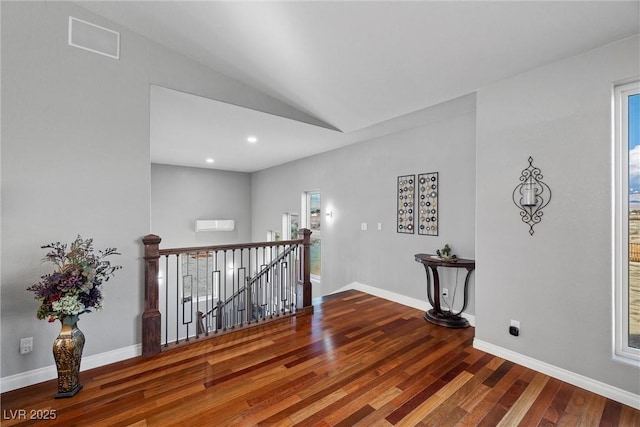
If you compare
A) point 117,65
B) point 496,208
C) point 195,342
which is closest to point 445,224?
point 496,208

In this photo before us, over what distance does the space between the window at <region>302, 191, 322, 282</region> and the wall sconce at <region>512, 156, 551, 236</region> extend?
3835 millimetres

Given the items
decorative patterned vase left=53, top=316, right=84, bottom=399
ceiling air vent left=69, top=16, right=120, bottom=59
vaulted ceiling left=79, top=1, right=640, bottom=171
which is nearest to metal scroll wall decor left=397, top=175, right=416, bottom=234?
vaulted ceiling left=79, top=1, right=640, bottom=171

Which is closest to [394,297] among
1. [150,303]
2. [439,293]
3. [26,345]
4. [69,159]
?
[439,293]

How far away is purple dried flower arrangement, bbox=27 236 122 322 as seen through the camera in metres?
1.99

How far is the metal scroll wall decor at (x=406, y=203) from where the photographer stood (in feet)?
13.6

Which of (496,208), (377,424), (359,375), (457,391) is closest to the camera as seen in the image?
(377,424)

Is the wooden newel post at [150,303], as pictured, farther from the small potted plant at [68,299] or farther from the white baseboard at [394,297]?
the white baseboard at [394,297]

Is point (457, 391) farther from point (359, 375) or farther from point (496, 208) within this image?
point (496, 208)

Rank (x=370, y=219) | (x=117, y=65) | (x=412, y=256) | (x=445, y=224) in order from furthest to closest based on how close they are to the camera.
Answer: (x=370, y=219), (x=412, y=256), (x=445, y=224), (x=117, y=65)

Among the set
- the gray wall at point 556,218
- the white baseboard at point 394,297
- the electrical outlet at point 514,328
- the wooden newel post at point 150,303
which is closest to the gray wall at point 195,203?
the white baseboard at point 394,297

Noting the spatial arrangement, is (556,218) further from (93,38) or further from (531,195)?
(93,38)

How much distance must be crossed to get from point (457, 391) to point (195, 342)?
8.32 ft

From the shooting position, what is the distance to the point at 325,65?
109 inches

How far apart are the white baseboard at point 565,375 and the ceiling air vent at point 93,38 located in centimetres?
457
